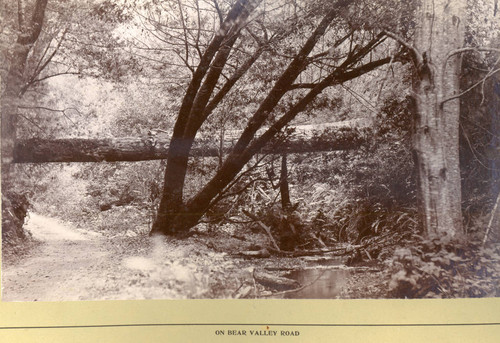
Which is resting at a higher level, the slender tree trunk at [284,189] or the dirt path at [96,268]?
the slender tree trunk at [284,189]

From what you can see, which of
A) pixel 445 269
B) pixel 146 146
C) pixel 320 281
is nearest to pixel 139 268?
pixel 146 146

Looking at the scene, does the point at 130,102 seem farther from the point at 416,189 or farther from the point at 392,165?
Answer: the point at 416,189

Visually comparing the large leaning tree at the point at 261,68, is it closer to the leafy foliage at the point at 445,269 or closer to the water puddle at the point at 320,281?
the water puddle at the point at 320,281

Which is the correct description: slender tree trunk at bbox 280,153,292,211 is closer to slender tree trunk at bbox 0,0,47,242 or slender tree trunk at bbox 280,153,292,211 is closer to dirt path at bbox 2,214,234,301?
dirt path at bbox 2,214,234,301

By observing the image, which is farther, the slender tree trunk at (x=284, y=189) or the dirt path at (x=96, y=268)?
the slender tree trunk at (x=284, y=189)

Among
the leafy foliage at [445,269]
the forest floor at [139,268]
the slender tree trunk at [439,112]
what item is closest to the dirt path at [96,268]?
the forest floor at [139,268]

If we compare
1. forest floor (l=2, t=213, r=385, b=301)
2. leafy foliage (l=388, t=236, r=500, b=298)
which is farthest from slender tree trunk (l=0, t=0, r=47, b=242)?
leafy foliage (l=388, t=236, r=500, b=298)

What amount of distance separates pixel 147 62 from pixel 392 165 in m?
1.83

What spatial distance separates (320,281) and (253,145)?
3.36ft

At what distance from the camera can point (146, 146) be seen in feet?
9.06

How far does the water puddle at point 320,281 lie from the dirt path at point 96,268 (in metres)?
0.54

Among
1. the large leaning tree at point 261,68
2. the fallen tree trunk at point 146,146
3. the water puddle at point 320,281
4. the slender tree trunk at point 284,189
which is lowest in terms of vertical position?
the water puddle at point 320,281

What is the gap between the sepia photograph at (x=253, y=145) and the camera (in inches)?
106

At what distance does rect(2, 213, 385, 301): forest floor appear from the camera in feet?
8.67
